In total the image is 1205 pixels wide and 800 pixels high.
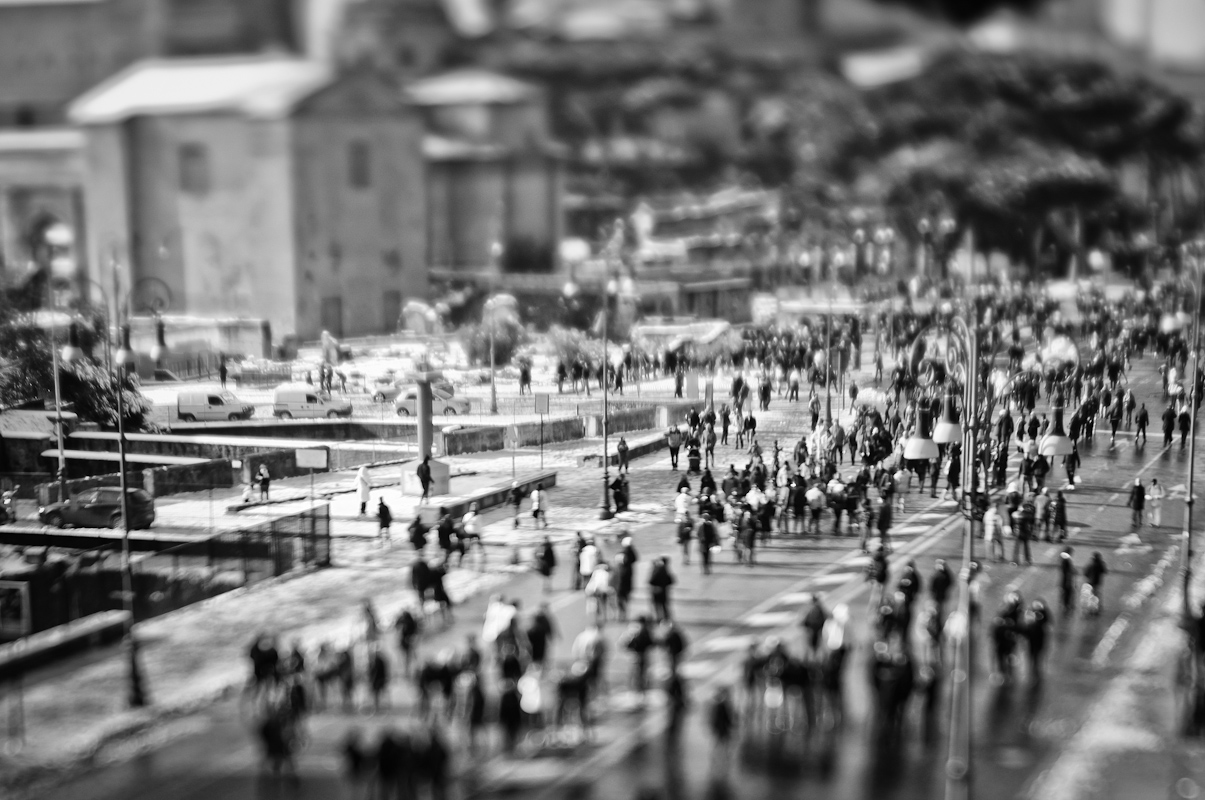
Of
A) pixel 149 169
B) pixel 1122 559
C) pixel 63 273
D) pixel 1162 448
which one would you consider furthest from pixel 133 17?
pixel 1122 559

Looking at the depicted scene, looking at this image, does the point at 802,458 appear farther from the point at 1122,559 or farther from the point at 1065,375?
the point at 1065,375

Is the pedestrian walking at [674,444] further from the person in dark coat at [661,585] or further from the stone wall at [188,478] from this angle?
the person in dark coat at [661,585]

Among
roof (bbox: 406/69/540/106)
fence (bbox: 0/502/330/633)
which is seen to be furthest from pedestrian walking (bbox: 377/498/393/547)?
roof (bbox: 406/69/540/106)

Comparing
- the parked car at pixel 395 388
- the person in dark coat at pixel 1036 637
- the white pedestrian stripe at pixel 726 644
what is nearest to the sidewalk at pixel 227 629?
the white pedestrian stripe at pixel 726 644

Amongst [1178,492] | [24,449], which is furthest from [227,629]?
[1178,492]

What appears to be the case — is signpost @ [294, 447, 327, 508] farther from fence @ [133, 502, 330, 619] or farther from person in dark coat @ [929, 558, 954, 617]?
person in dark coat @ [929, 558, 954, 617]

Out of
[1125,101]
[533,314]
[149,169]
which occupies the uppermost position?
[1125,101]
